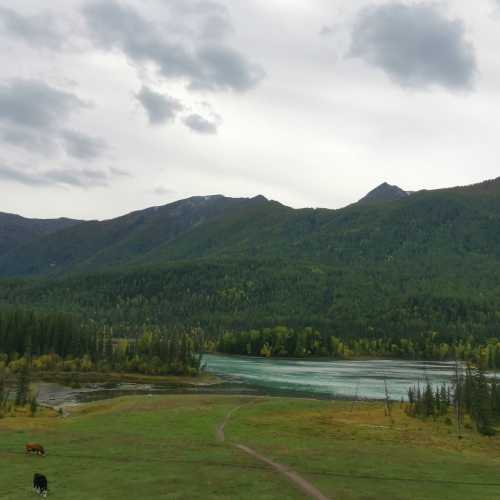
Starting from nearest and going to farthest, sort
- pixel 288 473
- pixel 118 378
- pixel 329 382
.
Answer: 1. pixel 288 473
2. pixel 329 382
3. pixel 118 378

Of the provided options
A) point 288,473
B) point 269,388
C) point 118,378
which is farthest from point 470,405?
point 118,378

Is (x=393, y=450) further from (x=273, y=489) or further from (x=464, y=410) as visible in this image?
(x=464, y=410)

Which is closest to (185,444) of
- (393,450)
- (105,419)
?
(393,450)

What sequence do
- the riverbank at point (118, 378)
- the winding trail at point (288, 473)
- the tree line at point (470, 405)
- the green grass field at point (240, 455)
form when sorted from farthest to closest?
the riverbank at point (118, 378) → the tree line at point (470, 405) → the green grass field at point (240, 455) → the winding trail at point (288, 473)

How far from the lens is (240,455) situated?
5384 cm

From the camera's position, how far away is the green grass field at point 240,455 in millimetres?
40500

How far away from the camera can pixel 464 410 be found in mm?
102125

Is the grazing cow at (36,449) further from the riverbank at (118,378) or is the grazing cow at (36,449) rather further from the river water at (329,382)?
the riverbank at (118,378)

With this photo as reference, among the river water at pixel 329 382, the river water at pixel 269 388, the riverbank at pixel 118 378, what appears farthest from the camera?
the riverbank at pixel 118 378

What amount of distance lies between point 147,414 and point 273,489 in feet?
178

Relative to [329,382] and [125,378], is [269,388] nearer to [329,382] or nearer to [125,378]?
[329,382]

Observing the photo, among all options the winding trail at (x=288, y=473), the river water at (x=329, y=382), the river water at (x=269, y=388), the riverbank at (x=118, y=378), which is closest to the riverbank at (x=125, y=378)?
the riverbank at (x=118, y=378)

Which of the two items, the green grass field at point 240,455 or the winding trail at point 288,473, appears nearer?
the winding trail at point 288,473

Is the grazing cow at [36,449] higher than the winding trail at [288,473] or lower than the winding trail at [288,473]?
lower
